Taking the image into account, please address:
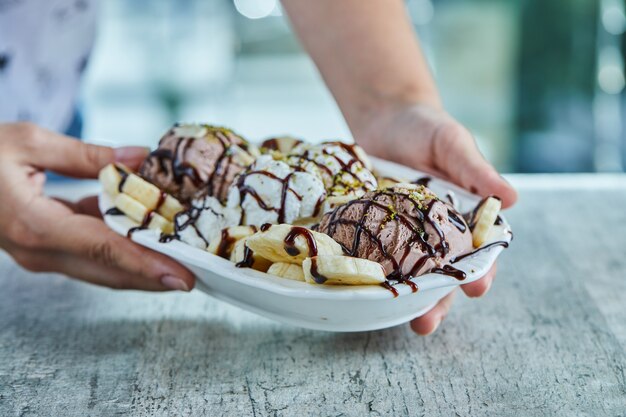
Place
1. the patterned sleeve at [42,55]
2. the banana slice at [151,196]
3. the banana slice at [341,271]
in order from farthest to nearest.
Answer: the patterned sleeve at [42,55] < the banana slice at [151,196] < the banana slice at [341,271]

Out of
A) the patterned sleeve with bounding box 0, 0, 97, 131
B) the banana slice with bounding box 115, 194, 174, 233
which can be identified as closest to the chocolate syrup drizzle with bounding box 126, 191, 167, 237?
the banana slice with bounding box 115, 194, 174, 233

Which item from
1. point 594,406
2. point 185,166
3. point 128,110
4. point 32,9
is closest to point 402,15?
point 185,166

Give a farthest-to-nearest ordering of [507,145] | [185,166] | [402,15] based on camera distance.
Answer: [507,145] → [402,15] → [185,166]

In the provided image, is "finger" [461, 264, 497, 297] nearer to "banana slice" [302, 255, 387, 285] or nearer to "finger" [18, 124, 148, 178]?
"banana slice" [302, 255, 387, 285]

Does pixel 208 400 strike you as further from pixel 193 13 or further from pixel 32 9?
pixel 193 13

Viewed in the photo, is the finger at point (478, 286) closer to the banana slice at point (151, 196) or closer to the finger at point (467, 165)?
the finger at point (467, 165)

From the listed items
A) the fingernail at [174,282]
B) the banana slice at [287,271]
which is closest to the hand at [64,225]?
the fingernail at [174,282]
